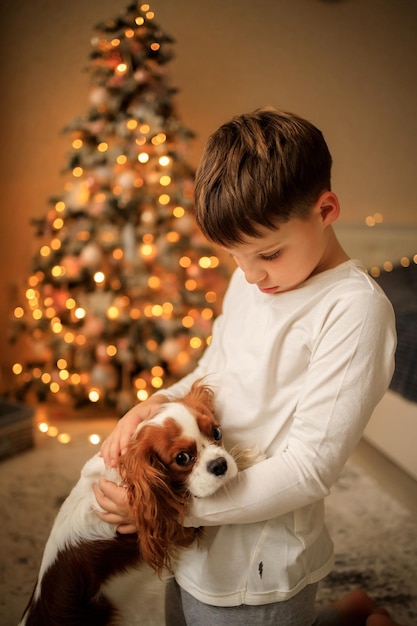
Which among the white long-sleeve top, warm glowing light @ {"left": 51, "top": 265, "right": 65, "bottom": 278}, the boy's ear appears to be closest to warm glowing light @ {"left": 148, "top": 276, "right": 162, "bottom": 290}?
warm glowing light @ {"left": 51, "top": 265, "right": 65, "bottom": 278}

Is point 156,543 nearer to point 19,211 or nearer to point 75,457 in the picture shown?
point 75,457

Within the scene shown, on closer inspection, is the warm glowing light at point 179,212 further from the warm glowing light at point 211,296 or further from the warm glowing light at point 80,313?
the warm glowing light at point 80,313

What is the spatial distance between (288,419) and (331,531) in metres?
1.16

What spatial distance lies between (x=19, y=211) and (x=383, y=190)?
8.21 ft

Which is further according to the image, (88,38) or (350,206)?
(350,206)

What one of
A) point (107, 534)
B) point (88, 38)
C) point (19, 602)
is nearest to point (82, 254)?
point (88, 38)

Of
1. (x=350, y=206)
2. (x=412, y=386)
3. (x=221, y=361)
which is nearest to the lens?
(x=221, y=361)

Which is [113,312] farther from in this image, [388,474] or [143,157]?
[388,474]

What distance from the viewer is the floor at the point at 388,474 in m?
2.23

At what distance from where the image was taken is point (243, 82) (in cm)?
366

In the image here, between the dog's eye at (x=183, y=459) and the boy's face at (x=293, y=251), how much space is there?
1.10ft

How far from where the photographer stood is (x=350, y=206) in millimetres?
3924

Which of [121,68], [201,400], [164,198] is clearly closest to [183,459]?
[201,400]

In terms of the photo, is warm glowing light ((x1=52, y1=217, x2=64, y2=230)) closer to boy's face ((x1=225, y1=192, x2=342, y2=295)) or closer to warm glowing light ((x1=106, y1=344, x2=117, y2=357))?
warm glowing light ((x1=106, y1=344, x2=117, y2=357))
